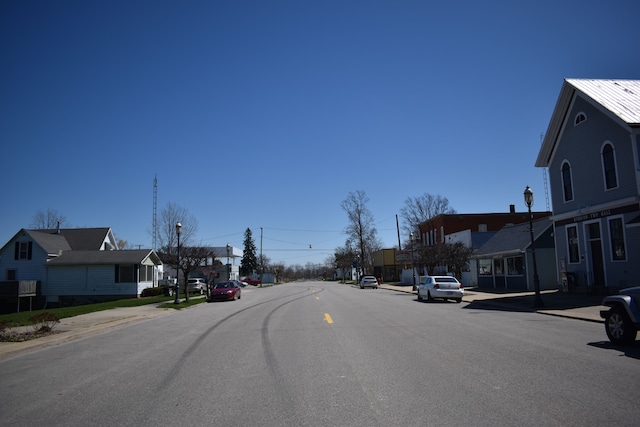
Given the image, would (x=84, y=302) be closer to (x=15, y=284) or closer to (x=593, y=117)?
(x=15, y=284)

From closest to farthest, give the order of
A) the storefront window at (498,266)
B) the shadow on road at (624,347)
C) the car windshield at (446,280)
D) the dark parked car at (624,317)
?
the shadow on road at (624,347), the dark parked car at (624,317), the car windshield at (446,280), the storefront window at (498,266)

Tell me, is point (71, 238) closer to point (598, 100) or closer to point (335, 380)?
point (598, 100)

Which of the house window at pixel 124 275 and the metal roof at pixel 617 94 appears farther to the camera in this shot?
the house window at pixel 124 275

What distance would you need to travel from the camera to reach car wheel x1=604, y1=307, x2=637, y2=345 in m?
10.3

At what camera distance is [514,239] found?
117ft

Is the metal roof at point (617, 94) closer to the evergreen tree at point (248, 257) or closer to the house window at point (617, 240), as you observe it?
the house window at point (617, 240)

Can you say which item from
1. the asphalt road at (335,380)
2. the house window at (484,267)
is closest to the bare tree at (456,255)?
the house window at (484,267)


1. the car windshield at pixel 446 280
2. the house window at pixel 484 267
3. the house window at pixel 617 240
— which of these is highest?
the house window at pixel 617 240

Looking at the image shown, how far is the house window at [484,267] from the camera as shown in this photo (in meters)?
38.5

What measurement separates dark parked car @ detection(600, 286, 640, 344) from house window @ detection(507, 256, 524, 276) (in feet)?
76.7

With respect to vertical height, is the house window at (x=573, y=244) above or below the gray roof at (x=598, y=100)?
below

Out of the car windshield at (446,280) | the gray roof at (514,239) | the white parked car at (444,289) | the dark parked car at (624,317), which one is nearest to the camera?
the dark parked car at (624,317)

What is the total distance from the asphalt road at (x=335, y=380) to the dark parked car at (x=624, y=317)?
44 cm

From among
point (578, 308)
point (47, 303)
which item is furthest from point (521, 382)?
point (47, 303)
